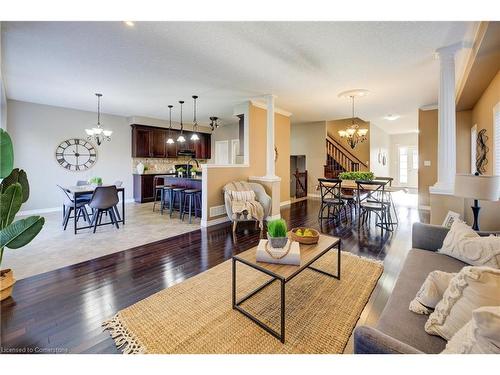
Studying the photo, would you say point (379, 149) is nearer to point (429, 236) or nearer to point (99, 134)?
point (429, 236)

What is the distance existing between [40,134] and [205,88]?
470 cm

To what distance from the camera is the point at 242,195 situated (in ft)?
15.6

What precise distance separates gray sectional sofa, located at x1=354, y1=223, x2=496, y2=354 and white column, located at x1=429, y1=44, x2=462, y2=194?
1153 mm

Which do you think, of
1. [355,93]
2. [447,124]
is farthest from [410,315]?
[355,93]

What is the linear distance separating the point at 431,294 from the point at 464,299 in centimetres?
25

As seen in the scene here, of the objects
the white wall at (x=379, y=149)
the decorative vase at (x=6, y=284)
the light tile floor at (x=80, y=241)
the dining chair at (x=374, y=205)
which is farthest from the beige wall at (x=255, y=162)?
the white wall at (x=379, y=149)

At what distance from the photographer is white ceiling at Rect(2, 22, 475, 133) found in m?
2.63

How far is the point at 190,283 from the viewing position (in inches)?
97.2

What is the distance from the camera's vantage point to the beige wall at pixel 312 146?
838 cm

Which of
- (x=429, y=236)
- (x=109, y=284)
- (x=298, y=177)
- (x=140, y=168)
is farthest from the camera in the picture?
(x=298, y=177)

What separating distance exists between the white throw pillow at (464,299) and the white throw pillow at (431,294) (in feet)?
0.40

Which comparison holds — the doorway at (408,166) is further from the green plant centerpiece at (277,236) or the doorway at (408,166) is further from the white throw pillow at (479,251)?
the green plant centerpiece at (277,236)
